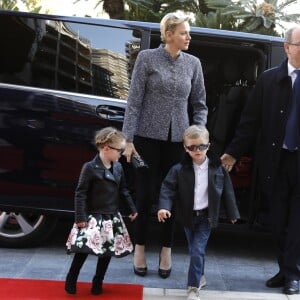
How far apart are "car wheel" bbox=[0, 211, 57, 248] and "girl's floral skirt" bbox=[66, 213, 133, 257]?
111cm

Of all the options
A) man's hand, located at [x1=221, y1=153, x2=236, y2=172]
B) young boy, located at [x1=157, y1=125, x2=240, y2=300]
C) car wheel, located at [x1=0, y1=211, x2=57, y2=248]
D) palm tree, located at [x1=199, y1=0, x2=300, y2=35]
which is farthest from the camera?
palm tree, located at [x1=199, y1=0, x2=300, y2=35]

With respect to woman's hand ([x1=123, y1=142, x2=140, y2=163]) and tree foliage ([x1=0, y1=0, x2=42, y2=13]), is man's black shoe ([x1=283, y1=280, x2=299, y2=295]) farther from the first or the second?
tree foliage ([x1=0, y1=0, x2=42, y2=13])

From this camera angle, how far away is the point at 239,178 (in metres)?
4.52

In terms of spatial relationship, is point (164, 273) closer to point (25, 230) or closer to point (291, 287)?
point (291, 287)

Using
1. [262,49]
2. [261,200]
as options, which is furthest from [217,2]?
[261,200]

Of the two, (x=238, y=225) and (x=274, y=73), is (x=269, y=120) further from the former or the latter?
(x=238, y=225)

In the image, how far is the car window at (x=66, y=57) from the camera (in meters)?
4.48

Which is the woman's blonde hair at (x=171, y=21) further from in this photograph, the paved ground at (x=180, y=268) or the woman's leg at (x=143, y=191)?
the paved ground at (x=180, y=268)

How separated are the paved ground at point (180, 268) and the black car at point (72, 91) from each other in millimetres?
359

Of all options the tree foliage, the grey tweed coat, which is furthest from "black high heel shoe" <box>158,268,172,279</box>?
the tree foliage

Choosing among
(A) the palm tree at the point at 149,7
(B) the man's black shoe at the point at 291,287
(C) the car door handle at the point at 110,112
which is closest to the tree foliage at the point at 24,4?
(A) the palm tree at the point at 149,7

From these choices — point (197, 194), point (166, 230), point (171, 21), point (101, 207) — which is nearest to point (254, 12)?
point (171, 21)

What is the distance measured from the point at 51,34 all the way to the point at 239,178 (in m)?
1.77

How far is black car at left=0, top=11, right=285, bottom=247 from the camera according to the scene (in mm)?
4414
